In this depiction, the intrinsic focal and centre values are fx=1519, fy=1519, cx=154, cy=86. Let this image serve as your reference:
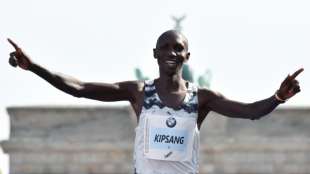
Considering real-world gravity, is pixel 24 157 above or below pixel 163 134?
below

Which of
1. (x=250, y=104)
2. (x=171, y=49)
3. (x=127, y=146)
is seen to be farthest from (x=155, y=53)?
(x=127, y=146)

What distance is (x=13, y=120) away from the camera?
46938 mm

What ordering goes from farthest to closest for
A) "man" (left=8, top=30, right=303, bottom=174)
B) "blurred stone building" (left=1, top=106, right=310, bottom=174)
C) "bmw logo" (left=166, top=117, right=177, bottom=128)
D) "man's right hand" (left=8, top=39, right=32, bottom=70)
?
1. "blurred stone building" (left=1, top=106, right=310, bottom=174)
2. "bmw logo" (left=166, top=117, right=177, bottom=128)
3. "man" (left=8, top=30, right=303, bottom=174)
4. "man's right hand" (left=8, top=39, right=32, bottom=70)

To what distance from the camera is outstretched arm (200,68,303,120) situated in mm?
8945

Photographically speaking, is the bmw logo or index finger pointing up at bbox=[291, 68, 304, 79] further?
the bmw logo

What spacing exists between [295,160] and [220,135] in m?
2.53

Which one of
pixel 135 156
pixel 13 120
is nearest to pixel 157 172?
pixel 135 156

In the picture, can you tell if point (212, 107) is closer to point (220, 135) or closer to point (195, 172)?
point (195, 172)

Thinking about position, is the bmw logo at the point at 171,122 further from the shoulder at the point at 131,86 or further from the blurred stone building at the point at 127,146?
the blurred stone building at the point at 127,146

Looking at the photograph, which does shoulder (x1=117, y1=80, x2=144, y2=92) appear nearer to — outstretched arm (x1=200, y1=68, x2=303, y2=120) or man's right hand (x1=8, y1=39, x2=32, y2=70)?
outstretched arm (x1=200, y1=68, x2=303, y2=120)

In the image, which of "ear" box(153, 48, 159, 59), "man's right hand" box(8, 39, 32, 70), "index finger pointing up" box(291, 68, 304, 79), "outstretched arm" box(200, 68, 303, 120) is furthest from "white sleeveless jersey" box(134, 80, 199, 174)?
"man's right hand" box(8, 39, 32, 70)

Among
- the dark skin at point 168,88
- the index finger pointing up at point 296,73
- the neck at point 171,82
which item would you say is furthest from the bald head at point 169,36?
the index finger pointing up at point 296,73

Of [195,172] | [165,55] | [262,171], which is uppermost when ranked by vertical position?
[165,55]

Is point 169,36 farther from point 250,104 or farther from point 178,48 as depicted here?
point 250,104
